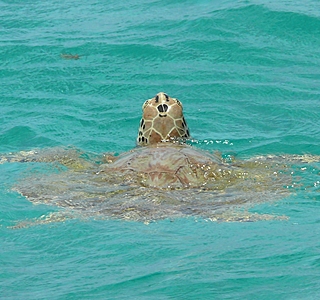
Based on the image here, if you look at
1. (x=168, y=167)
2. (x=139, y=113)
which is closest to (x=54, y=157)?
(x=168, y=167)

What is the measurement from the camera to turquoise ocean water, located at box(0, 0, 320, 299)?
285 inches

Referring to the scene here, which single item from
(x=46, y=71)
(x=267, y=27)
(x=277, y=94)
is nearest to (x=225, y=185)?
(x=277, y=94)

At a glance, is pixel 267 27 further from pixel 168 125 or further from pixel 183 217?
pixel 183 217

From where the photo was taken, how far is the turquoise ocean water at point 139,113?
7.23 meters

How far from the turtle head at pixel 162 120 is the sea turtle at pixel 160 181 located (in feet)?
0.04

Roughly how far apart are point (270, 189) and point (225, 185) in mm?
534

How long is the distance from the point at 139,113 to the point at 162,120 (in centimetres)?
240

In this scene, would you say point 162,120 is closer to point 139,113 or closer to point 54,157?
point 54,157

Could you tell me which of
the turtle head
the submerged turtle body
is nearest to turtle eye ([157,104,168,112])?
the turtle head

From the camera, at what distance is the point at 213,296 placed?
6.91 meters

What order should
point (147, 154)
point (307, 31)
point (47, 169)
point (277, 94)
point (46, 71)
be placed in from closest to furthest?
point (147, 154), point (47, 169), point (277, 94), point (46, 71), point (307, 31)

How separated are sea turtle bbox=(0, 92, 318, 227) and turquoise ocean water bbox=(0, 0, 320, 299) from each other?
0.15 metres

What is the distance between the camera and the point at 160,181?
29.9 ft

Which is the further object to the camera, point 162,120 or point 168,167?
point 162,120
